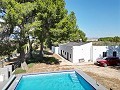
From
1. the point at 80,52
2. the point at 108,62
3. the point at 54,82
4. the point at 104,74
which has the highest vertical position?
the point at 80,52

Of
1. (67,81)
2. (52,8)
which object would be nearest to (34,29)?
(52,8)

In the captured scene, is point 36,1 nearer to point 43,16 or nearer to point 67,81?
point 43,16

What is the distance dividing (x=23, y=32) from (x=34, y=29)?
1.67m

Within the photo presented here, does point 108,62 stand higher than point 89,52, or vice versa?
point 89,52

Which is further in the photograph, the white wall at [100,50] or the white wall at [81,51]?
the white wall at [81,51]

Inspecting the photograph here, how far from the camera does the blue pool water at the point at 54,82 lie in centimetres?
2089

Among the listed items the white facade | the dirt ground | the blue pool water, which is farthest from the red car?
the blue pool water

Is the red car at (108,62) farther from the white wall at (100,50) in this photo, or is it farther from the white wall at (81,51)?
the white wall at (81,51)

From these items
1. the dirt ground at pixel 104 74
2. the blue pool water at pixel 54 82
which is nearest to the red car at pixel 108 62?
the dirt ground at pixel 104 74

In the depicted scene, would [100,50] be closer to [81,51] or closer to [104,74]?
[81,51]

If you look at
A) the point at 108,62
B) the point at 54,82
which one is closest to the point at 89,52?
the point at 108,62

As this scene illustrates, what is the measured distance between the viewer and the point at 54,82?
2352 cm

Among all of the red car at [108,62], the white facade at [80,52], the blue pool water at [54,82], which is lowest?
the blue pool water at [54,82]

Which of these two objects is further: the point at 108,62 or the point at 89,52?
the point at 89,52
